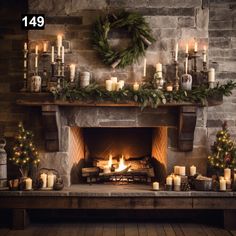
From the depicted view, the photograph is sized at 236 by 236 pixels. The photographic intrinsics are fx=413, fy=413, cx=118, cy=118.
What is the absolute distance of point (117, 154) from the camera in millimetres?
5855

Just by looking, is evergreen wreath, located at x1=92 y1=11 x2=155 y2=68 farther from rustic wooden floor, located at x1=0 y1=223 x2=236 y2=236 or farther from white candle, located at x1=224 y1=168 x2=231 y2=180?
rustic wooden floor, located at x1=0 y1=223 x2=236 y2=236

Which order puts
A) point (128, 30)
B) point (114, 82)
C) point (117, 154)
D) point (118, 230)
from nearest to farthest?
point (118, 230) < point (114, 82) < point (128, 30) < point (117, 154)

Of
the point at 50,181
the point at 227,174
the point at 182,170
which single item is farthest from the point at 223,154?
the point at 50,181

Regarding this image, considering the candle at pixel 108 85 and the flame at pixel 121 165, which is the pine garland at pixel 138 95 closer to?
the candle at pixel 108 85

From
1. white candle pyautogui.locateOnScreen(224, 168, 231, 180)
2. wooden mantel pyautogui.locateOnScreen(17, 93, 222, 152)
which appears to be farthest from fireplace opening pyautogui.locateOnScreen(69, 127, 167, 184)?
white candle pyautogui.locateOnScreen(224, 168, 231, 180)

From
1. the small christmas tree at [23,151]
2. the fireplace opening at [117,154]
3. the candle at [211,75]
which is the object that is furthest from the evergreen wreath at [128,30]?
the small christmas tree at [23,151]

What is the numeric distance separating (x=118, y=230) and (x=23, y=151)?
4.80ft

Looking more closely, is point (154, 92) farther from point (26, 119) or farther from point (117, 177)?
point (26, 119)

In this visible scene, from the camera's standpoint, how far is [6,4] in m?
5.50

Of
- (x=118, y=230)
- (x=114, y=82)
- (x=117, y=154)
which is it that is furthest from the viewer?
(x=117, y=154)

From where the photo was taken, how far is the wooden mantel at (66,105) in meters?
4.80

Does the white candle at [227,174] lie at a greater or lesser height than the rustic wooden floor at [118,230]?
greater

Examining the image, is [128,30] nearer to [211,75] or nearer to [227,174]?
[211,75]

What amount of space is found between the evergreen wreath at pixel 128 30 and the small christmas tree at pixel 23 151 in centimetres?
132
